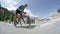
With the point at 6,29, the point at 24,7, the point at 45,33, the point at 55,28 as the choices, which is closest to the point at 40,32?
the point at 45,33

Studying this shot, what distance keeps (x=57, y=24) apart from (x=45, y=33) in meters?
0.30

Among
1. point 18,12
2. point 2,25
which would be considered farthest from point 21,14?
point 2,25

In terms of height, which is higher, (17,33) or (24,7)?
(24,7)

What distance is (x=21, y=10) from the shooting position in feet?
16.1

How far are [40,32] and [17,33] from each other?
409 millimetres

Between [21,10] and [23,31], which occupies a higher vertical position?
[21,10]

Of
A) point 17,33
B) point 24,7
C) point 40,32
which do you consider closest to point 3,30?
point 17,33

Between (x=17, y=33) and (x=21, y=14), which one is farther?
(x=21, y=14)

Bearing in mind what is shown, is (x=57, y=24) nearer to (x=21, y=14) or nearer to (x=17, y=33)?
Result: (x=17, y=33)

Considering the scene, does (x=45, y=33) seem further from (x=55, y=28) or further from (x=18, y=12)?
(x=18, y=12)

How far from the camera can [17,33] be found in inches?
105

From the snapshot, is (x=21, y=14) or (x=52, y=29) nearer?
(x=52, y=29)

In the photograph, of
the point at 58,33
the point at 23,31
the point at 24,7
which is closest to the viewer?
the point at 58,33

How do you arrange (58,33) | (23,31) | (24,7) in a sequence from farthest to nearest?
(24,7) → (23,31) → (58,33)
